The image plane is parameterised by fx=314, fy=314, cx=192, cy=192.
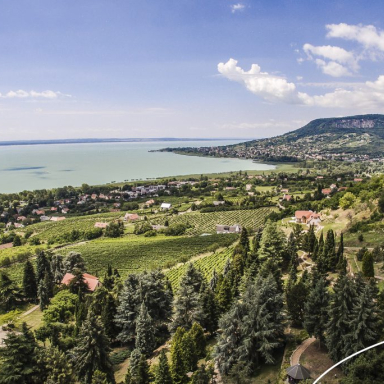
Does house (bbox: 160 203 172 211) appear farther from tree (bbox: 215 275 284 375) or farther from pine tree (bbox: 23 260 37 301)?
tree (bbox: 215 275 284 375)

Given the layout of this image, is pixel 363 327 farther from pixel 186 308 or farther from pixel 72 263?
pixel 72 263

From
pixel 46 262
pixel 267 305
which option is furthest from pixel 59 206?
pixel 267 305

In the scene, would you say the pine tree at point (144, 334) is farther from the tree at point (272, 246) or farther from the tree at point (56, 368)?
the tree at point (272, 246)

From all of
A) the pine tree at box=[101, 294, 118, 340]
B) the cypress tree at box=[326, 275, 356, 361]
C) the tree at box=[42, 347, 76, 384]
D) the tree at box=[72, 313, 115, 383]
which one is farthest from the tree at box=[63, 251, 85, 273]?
the cypress tree at box=[326, 275, 356, 361]

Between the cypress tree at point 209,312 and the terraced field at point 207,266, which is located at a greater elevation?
the cypress tree at point 209,312

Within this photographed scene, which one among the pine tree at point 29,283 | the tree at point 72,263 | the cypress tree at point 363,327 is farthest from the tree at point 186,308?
the pine tree at point 29,283

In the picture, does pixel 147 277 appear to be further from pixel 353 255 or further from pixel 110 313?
pixel 353 255

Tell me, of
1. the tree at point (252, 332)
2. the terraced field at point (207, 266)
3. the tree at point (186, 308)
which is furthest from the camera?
the terraced field at point (207, 266)
